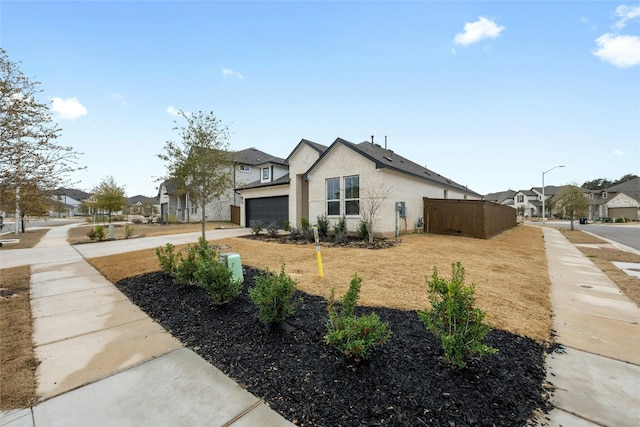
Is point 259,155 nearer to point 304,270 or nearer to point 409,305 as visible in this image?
point 304,270

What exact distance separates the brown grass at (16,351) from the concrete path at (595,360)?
14.2ft

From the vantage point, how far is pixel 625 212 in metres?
48.0

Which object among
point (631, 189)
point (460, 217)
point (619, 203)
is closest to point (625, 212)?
point (619, 203)

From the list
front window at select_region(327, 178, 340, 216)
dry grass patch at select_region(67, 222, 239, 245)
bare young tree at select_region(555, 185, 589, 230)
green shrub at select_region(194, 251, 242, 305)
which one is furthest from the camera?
bare young tree at select_region(555, 185, 589, 230)

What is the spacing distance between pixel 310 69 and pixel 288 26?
8.75 ft

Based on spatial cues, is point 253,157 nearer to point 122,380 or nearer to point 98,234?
point 98,234

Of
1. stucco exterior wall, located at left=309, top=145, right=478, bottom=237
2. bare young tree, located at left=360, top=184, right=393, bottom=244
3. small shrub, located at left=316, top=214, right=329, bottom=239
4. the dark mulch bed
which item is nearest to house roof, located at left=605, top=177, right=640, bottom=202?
stucco exterior wall, located at left=309, top=145, right=478, bottom=237

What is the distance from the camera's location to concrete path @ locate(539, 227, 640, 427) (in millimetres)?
2049

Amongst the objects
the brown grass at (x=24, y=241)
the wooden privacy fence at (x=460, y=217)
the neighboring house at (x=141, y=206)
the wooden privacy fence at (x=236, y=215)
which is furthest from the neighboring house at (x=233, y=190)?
the wooden privacy fence at (x=460, y=217)

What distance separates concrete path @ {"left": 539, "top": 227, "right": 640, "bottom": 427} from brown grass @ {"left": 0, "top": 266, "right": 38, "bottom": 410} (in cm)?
433

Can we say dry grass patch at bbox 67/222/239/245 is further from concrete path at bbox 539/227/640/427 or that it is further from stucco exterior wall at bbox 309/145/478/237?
concrete path at bbox 539/227/640/427

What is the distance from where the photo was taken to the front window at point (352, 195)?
44.0 feet

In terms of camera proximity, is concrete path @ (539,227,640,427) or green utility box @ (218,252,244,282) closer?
concrete path @ (539,227,640,427)

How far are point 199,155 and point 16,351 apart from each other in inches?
330
